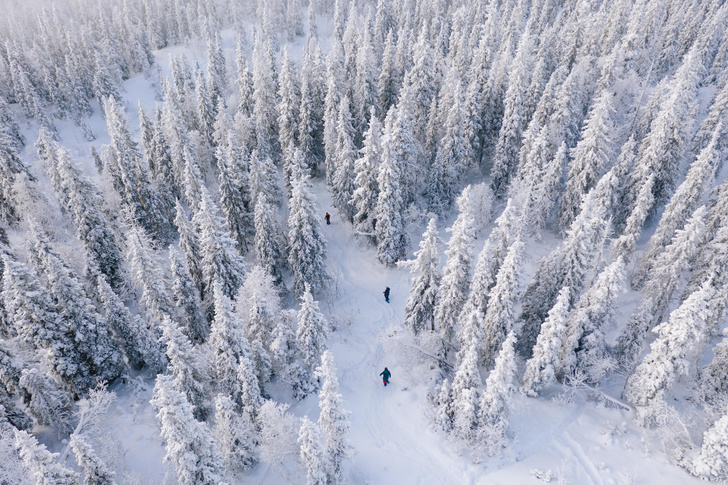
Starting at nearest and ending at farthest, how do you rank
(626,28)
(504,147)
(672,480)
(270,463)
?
(672,480) < (270,463) < (504,147) < (626,28)

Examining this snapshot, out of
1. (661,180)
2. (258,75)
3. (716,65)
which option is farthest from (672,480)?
(716,65)

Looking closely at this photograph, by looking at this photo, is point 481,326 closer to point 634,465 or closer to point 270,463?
point 634,465

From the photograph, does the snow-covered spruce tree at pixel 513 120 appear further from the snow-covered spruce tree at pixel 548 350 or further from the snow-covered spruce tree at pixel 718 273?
the snow-covered spruce tree at pixel 548 350

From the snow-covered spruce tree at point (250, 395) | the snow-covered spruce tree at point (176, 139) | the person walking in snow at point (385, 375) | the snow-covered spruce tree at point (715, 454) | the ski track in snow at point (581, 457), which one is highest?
the snow-covered spruce tree at point (176, 139)

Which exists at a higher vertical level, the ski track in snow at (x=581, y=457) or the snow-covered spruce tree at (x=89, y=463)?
the snow-covered spruce tree at (x=89, y=463)

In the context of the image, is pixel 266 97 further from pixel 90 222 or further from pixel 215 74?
pixel 90 222

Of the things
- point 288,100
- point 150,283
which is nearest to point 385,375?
point 150,283

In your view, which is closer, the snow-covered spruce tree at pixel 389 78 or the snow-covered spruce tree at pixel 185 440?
the snow-covered spruce tree at pixel 185 440

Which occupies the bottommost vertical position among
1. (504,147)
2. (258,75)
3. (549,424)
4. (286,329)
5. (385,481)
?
(385,481)

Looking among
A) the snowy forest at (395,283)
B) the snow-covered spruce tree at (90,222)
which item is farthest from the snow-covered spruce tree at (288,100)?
the snow-covered spruce tree at (90,222)
